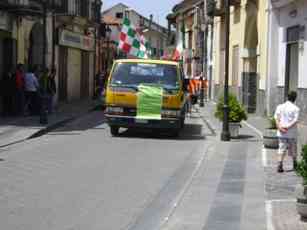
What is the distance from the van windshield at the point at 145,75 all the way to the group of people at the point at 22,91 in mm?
4188

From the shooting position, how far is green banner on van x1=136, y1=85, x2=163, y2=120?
1862 cm

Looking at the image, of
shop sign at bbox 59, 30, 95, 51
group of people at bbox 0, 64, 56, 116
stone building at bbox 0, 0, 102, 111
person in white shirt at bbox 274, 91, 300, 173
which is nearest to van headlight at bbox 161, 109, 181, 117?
group of people at bbox 0, 64, 56, 116

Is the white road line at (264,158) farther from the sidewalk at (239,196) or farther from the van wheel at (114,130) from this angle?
the van wheel at (114,130)

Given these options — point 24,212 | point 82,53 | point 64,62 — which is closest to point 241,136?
point 24,212

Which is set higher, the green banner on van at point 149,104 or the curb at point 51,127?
the green banner on van at point 149,104

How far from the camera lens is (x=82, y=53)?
4375cm

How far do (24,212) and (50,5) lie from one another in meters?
23.4

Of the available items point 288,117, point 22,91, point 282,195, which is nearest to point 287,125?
point 288,117

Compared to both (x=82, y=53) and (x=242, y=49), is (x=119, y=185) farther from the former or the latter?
(x=82, y=53)

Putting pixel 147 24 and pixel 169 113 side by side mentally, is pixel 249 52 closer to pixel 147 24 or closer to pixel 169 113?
pixel 169 113

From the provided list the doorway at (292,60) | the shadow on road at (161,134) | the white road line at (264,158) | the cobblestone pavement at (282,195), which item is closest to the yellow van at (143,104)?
the shadow on road at (161,134)

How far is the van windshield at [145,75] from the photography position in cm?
1925

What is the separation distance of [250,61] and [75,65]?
13442mm

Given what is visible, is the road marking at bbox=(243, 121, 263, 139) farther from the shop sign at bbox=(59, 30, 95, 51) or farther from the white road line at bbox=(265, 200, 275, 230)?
the shop sign at bbox=(59, 30, 95, 51)
